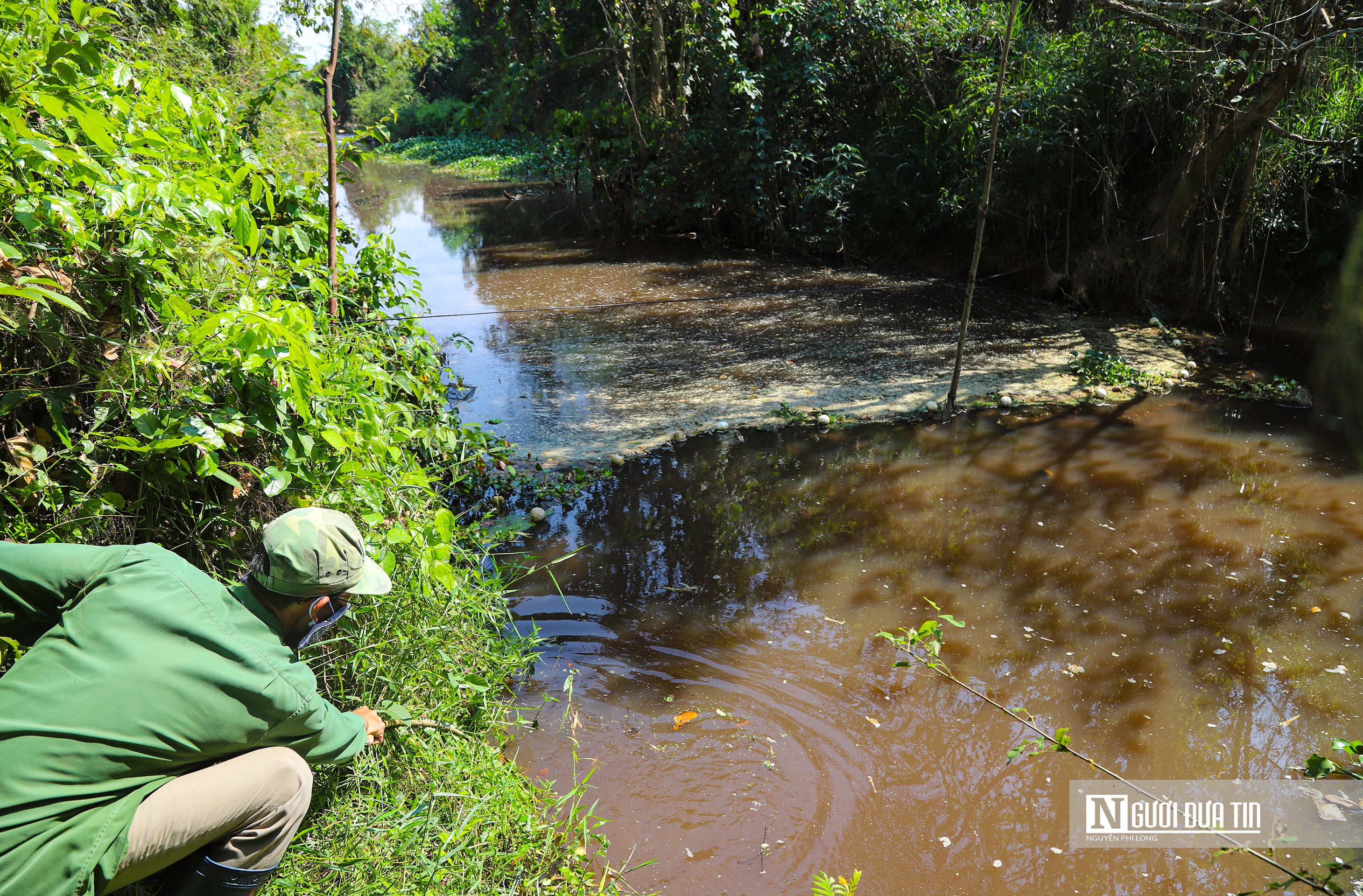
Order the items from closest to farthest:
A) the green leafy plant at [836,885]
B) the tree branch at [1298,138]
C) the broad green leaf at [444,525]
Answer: the green leafy plant at [836,885] < the broad green leaf at [444,525] < the tree branch at [1298,138]

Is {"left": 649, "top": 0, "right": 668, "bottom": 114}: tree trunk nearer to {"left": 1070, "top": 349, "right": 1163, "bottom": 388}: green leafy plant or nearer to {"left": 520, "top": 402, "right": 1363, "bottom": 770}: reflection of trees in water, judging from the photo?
{"left": 1070, "top": 349, "right": 1163, "bottom": 388}: green leafy plant

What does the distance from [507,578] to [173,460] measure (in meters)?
1.75

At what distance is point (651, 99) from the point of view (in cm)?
1116

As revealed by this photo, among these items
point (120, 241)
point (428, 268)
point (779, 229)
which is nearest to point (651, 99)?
point (779, 229)

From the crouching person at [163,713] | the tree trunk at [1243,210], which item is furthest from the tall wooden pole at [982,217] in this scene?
the crouching person at [163,713]

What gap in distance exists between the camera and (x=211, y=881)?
1827mm

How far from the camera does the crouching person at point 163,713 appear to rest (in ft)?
4.98

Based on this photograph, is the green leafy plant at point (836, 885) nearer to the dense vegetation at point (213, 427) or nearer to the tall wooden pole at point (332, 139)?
the dense vegetation at point (213, 427)

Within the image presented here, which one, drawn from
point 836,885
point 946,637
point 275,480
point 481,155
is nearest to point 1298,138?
point 946,637

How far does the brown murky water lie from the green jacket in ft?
4.01

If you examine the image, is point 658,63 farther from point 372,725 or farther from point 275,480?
point 372,725

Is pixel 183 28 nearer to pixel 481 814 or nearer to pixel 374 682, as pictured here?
pixel 374 682

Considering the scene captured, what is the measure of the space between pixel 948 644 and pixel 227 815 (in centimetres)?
265

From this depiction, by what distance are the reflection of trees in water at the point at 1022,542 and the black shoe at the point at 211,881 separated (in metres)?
1.45
